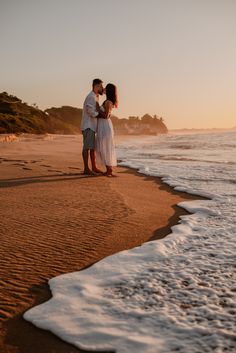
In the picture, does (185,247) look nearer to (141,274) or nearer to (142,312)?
(141,274)

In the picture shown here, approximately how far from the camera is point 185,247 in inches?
113

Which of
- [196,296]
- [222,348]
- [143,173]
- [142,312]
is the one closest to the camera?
[222,348]

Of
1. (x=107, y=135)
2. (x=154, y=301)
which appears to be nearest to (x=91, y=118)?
(x=107, y=135)

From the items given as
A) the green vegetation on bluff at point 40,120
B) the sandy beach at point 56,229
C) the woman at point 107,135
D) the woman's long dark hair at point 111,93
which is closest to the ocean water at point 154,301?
the sandy beach at point 56,229

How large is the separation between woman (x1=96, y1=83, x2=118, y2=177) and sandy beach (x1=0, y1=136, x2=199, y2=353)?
39.4 inches

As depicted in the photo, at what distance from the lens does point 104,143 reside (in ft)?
23.3

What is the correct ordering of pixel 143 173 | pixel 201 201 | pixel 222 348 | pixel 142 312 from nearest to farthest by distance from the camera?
pixel 222 348
pixel 142 312
pixel 201 201
pixel 143 173

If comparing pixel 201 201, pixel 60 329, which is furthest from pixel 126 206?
pixel 60 329

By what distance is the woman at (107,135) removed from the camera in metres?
6.93

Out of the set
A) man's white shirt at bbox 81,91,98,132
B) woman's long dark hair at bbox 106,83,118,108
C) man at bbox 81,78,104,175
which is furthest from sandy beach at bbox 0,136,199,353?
woman's long dark hair at bbox 106,83,118,108

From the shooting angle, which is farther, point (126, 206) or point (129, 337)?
point (126, 206)

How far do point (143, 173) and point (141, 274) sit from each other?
5.33m

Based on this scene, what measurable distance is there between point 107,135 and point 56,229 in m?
4.14

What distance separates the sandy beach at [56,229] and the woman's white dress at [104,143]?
1.07 m
